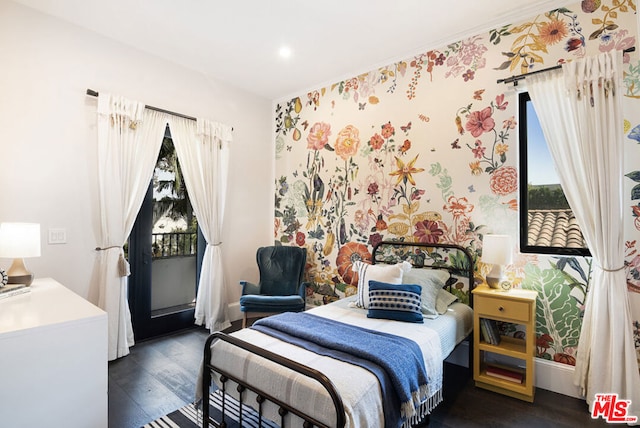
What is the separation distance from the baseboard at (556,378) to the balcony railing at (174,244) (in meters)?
3.62

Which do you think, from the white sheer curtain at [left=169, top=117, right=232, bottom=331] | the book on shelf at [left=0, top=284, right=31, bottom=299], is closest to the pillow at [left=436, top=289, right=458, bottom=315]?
the white sheer curtain at [left=169, top=117, right=232, bottom=331]

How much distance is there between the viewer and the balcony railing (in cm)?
361

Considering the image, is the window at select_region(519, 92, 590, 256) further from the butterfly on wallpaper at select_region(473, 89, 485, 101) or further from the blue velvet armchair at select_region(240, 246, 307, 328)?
the blue velvet armchair at select_region(240, 246, 307, 328)

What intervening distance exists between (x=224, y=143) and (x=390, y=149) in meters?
1.97

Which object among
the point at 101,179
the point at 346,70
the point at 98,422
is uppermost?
the point at 346,70

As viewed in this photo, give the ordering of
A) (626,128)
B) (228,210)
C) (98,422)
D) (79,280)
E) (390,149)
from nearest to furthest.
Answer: (98,422), (626,128), (79,280), (390,149), (228,210)

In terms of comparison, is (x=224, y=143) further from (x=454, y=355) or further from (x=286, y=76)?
(x=454, y=355)

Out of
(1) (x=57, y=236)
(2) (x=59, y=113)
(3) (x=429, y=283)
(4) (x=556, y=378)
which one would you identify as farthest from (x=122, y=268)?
(4) (x=556, y=378)

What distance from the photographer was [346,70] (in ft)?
12.2

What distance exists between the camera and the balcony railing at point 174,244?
142 inches

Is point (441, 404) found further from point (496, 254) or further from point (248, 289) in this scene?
point (248, 289)

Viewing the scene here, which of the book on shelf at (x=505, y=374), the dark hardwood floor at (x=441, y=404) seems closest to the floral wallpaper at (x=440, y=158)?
the book on shelf at (x=505, y=374)

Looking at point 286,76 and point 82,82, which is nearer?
point 82,82

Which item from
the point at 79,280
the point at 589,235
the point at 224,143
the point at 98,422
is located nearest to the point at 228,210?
the point at 224,143
